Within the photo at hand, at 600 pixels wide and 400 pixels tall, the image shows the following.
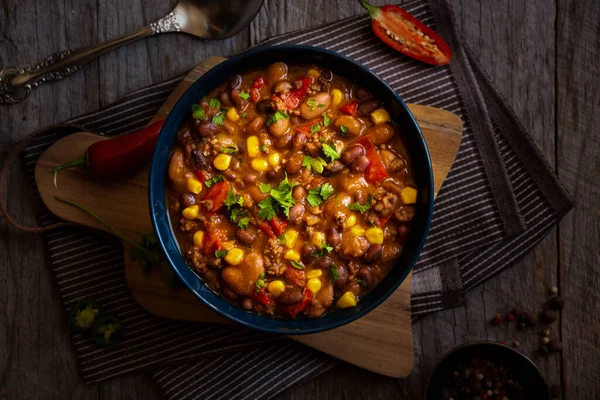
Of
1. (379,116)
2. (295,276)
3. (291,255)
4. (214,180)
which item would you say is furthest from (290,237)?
(379,116)

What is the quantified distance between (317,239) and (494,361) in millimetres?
1648

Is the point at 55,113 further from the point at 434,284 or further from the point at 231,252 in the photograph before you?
the point at 434,284

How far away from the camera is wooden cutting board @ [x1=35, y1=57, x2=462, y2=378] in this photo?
3834 mm

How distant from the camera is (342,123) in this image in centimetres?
345

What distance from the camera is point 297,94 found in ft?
11.4

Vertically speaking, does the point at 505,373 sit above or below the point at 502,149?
below

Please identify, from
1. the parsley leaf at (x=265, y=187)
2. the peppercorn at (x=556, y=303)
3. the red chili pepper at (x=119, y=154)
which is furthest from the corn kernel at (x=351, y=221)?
the peppercorn at (x=556, y=303)

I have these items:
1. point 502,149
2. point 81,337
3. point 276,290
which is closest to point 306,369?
point 276,290

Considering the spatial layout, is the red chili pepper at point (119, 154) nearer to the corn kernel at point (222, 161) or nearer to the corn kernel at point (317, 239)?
the corn kernel at point (222, 161)

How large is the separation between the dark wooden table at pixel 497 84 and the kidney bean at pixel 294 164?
1119 mm

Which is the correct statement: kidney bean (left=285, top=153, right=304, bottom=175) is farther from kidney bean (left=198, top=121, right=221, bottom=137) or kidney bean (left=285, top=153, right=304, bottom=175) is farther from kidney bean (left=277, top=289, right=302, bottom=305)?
kidney bean (left=277, top=289, right=302, bottom=305)

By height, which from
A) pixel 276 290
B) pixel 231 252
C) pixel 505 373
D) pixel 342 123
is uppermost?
pixel 342 123

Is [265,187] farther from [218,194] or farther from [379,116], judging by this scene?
[379,116]

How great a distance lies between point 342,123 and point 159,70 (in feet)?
4.70
